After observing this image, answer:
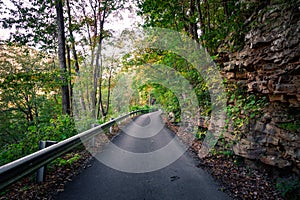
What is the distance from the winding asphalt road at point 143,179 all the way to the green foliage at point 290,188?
94 cm

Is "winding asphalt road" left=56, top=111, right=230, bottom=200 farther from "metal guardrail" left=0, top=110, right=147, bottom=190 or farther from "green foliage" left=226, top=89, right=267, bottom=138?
"green foliage" left=226, top=89, right=267, bottom=138

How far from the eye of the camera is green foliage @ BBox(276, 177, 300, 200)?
105 inches

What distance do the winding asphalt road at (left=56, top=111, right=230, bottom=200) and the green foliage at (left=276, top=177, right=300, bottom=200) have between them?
942mm

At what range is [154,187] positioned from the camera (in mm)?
3135

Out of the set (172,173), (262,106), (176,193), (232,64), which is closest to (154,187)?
(176,193)

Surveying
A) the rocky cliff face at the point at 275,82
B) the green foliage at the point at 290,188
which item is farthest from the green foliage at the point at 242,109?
the green foliage at the point at 290,188

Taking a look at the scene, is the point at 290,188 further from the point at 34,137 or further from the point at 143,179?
the point at 34,137

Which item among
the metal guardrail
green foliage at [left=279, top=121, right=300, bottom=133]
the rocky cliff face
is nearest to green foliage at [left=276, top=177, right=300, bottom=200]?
the rocky cliff face

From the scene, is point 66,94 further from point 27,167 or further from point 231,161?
point 231,161

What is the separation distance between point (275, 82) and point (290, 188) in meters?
2.04

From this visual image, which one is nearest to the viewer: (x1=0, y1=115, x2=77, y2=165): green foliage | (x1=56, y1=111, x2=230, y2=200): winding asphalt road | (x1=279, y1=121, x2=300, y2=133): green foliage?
(x1=56, y1=111, x2=230, y2=200): winding asphalt road

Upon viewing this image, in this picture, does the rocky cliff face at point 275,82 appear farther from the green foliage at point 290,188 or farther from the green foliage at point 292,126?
the green foliage at point 290,188

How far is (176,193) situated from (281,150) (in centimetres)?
222

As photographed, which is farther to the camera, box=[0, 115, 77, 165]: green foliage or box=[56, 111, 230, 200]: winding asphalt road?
box=[0, 115, 77, 165]: green foliage
